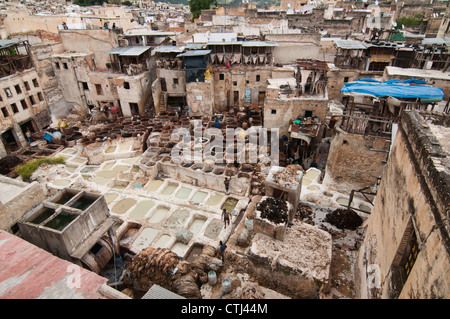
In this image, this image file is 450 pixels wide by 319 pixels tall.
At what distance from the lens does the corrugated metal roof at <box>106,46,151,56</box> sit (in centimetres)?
2578

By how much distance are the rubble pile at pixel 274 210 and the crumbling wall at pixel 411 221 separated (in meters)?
2.89

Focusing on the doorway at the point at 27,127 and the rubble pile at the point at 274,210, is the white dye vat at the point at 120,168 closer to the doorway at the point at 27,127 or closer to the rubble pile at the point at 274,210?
the doorway at the point at 27,127

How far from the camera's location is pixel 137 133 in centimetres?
2266

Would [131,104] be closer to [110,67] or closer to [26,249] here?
[110,67]

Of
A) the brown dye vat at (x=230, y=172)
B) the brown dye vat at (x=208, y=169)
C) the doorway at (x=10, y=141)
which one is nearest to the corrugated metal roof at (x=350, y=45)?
the brown dye vat at (x=230, y=172)

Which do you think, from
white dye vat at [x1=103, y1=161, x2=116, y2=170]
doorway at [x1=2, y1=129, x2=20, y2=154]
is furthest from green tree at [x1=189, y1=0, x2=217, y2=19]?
white dye vat at [x1=103, y1=161, x2=116, y2=170]

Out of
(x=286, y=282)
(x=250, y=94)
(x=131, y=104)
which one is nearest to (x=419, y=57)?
(x=250, y=94)

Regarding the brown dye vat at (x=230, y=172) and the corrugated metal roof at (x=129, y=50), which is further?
the corrugated metal roof at (x=129, y=50)

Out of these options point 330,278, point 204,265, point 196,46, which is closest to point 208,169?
point 204,265

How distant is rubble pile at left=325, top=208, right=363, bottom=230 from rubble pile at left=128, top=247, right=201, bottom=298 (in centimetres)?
630

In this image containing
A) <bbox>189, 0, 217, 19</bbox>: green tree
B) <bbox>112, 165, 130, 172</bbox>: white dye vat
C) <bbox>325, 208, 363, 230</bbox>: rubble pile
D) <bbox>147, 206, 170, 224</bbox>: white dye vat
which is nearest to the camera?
<bbox>325, 208, 363, 230</bbox>: rubble pile

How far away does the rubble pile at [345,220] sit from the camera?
11773mm

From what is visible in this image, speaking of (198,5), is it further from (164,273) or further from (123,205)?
(164,273)

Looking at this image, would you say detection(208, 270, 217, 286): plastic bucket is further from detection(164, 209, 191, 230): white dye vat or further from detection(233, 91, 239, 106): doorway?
detection(233, 91, 239, 106): doorway
